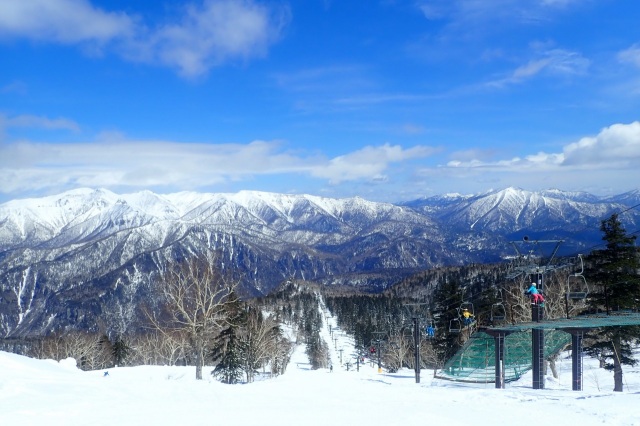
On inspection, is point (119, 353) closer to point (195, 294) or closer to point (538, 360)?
point (195, 294)

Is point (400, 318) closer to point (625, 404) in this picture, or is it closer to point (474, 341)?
point (474, 341)

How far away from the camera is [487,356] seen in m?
29.2

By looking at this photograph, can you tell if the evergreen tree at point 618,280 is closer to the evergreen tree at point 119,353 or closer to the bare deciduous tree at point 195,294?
the bare deciduous tree at point 195,294

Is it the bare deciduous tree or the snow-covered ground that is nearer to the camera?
the snow-covered ground

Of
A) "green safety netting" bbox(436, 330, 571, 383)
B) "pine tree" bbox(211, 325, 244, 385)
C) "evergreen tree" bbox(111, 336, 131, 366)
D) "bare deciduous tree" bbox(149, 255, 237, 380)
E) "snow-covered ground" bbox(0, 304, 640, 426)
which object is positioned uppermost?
"bare deciduous tree" bbox(149, 255, 237, 380)

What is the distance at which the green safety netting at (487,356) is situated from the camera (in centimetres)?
2909

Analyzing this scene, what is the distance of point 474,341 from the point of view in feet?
93.8

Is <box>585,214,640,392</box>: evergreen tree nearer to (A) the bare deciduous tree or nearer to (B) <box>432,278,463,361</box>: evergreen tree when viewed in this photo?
(A) the bare deciduous tree

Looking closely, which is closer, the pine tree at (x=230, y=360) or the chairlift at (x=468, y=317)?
the chairlift at (x=468, y=317)

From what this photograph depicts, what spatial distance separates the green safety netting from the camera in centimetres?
2909

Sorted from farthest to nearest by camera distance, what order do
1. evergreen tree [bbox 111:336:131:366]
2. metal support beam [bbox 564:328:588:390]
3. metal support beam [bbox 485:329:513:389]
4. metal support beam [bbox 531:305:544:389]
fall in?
1. evergreen tree [bbox 111:336:131:366]
2. metal support beam [bbox 485:329:513:389]
3. metal support beam [bbox 564:328:588:390]
4. metal support beam [bbox 531:305:544:389]

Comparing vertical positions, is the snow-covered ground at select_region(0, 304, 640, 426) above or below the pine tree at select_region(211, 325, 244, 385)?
above

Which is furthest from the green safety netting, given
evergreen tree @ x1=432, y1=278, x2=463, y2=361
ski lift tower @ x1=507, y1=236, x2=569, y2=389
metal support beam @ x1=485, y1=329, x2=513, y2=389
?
evergreen tree @ x1=432, y1=278, x2=463, y2=361

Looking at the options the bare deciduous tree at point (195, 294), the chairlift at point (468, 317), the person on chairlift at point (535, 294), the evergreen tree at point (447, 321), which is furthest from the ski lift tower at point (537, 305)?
the evergreen tree at point (447, 321)
